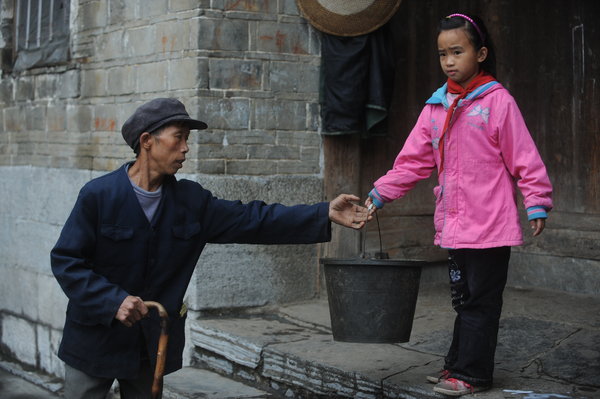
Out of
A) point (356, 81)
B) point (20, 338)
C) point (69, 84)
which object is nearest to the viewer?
point (356, 81)

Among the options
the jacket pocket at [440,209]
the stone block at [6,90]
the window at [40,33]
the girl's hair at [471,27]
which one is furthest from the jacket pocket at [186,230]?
the stone block at [6,90]

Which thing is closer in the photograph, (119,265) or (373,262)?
(119,265)

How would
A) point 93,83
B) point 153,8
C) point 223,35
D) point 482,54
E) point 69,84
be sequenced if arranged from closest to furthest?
point 482,54 → point 223,35 → point 153,8 → point 93,83 → point 69,84

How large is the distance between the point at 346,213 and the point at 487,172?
65 cm

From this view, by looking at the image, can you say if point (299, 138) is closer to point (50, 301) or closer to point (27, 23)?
point (50, 301)

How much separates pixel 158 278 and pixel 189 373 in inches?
91.1

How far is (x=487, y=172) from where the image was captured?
4.15 m

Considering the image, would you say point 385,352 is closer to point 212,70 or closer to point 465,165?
point 465,165

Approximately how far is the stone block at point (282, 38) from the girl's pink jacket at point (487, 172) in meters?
2.28

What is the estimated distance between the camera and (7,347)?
8.83 meters

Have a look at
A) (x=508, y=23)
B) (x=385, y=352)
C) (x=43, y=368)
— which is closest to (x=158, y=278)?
(x=385, y=352)

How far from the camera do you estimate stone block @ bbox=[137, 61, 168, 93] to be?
6.48 meters

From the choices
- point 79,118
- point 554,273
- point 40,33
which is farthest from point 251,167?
point 40,33

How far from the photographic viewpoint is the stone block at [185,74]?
20.1ft
